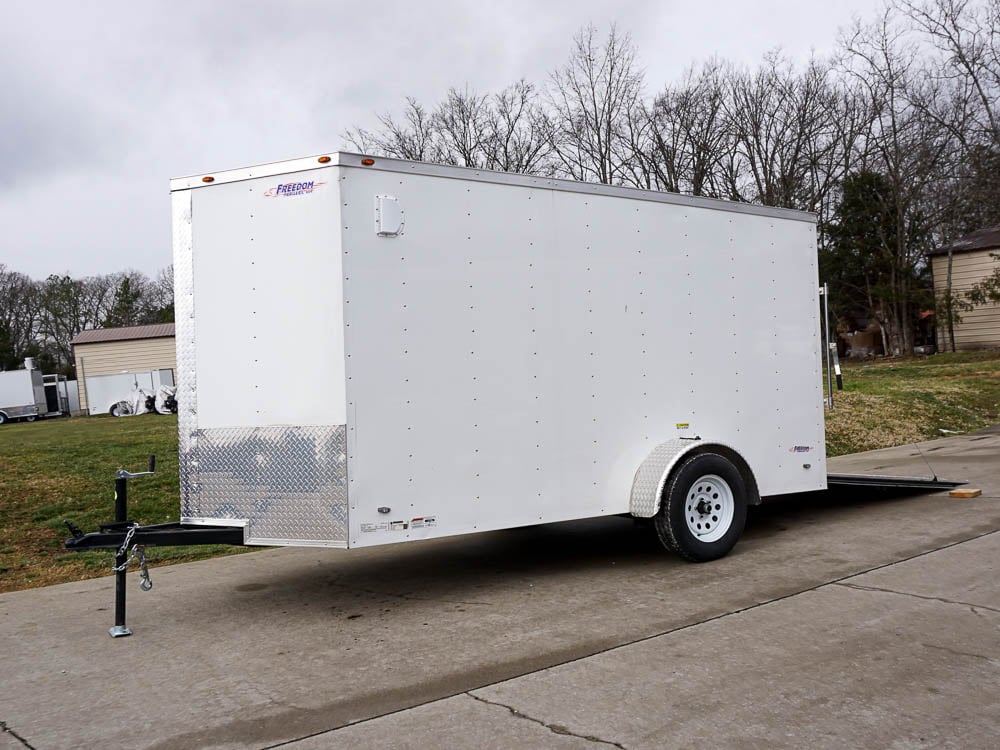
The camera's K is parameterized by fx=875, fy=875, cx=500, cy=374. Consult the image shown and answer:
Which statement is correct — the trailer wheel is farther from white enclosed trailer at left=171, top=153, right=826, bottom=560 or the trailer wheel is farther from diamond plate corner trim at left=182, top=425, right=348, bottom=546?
diamond plate corner trim at left=182, top=425, right=348, bottom=546

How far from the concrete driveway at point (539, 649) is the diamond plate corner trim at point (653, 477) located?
0.54 meters

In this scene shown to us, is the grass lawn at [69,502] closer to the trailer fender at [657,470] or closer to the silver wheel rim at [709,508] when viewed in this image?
the trailer fender at [657,470]

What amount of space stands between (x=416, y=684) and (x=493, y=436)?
2.09m

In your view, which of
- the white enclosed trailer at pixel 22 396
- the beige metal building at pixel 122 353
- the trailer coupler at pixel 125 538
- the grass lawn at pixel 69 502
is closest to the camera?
the trailer coupler at pixel 125 538

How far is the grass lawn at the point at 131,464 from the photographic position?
870 cm

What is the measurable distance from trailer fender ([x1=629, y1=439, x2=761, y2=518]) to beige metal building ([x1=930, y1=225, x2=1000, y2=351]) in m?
31.3

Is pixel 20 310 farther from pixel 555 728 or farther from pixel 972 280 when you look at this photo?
pixel 555 728

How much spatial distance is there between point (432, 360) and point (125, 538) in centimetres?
231

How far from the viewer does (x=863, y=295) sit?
1547 inches

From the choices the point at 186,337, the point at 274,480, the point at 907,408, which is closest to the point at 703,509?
the point at 274,480

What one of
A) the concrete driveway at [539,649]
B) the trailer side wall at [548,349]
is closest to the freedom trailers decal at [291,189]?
the trailer side wall at [548,349]

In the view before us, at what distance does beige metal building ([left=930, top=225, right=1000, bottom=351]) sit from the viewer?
34.1m

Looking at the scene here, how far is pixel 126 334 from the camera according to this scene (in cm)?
4431

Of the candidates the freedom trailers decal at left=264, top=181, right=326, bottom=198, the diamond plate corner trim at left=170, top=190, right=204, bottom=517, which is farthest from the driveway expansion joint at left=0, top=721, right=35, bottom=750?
the freedom trailers decal at left=264, top=181, right=326, bottom=198
